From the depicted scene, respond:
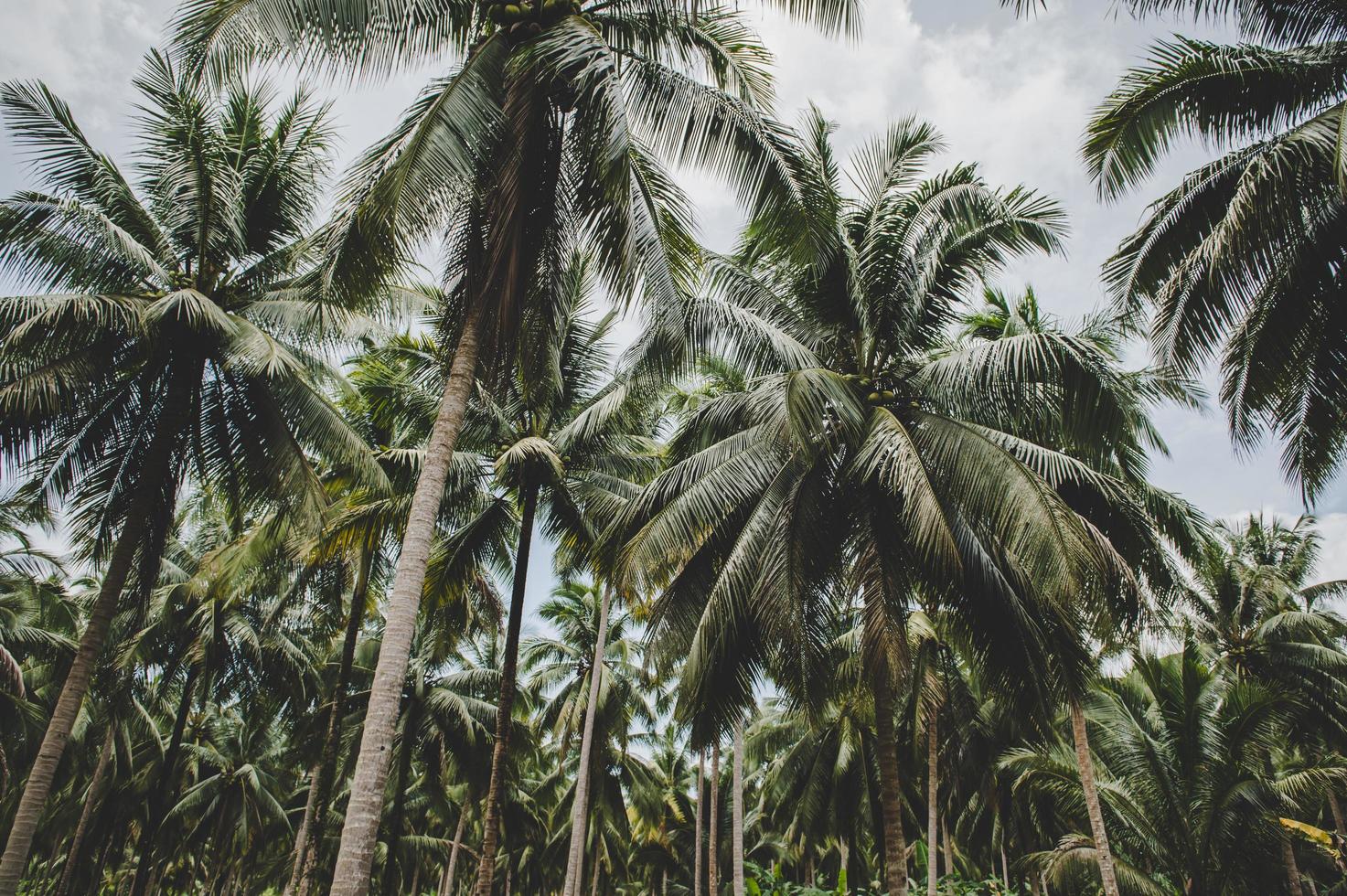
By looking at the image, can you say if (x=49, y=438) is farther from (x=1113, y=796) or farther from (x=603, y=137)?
(x=1113, y=796)

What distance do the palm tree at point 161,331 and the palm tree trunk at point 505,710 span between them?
2.89 m

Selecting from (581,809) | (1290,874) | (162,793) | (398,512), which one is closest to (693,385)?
(398,512)

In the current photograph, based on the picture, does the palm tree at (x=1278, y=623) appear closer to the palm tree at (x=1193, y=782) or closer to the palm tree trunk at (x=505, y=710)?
the palm tree at (x=1193, y=782)

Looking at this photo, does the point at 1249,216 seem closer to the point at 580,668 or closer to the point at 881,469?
the point at 881,469

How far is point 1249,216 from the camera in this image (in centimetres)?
708

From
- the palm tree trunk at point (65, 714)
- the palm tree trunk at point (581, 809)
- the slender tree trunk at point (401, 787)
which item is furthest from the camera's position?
the slender tree trunk at point (401, 787)

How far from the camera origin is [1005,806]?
73.4 feet

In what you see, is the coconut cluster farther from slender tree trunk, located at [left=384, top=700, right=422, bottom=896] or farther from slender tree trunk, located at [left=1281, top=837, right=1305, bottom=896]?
slender tree trunk, located at [left=1281, top=837, right=1305, bottom=896]

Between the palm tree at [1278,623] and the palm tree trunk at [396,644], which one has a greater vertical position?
the palm tree at [1278,623]

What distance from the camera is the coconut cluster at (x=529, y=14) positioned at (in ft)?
21.8

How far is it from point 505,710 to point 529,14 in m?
9.40

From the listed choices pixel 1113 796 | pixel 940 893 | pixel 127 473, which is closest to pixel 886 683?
pixel 1113 796

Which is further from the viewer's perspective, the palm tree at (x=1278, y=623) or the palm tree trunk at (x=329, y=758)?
the palm tree at (x=1278, y=623)

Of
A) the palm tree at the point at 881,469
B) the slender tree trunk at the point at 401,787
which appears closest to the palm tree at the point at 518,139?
the palm tree at the point at 881,469
